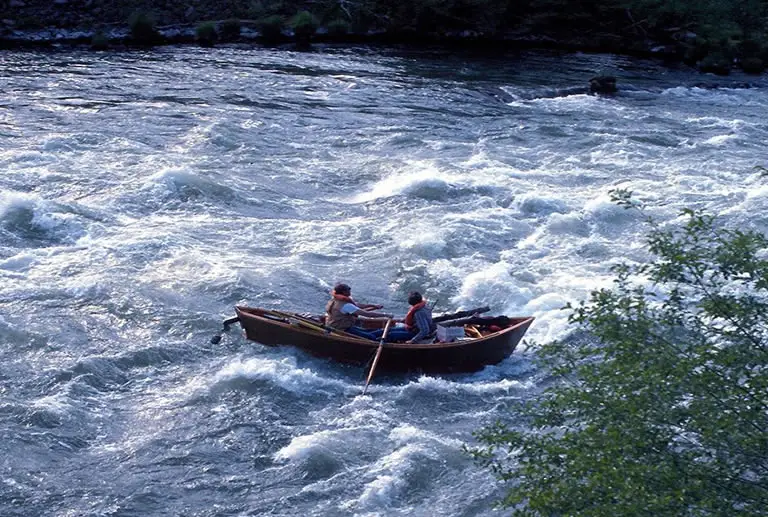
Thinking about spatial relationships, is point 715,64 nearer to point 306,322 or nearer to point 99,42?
point 99,42

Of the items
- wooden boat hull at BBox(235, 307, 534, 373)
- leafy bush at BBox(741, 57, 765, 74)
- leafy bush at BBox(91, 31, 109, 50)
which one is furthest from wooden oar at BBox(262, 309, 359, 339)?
leafy bush at BBox(741, 57, 765, 74)

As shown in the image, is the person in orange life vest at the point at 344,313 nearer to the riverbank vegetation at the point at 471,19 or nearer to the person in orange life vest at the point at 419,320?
the person in orange life vest at the point at 419,320

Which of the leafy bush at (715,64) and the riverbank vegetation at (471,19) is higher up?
the riverbank vegetation at (471,19)

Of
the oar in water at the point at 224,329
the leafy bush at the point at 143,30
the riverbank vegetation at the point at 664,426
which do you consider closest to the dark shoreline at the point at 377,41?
the leafy bush at the point at 143,30

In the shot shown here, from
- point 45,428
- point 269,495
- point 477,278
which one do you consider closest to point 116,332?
point 45,428

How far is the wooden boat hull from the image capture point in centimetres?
1297

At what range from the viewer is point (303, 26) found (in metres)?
32.0

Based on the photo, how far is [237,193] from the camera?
63.5 ft

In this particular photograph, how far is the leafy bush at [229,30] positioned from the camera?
32.2 meters

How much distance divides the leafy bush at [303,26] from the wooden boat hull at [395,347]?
19.8 m

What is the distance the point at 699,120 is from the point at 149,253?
555 inches

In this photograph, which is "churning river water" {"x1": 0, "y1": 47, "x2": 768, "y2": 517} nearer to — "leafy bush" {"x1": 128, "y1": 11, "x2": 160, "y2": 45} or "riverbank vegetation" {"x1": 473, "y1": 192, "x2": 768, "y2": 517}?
"leafy bush" {"x1": 128, "y1": 11, "x2": 160, "y2": 45}

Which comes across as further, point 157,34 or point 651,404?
point 157,34

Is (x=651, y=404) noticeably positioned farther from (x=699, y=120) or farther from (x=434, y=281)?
(x=699, y=120)
